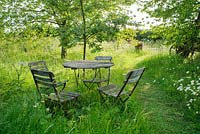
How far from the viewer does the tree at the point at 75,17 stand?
7.80 m

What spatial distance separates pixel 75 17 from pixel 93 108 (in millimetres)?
5558

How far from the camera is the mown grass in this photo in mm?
3650

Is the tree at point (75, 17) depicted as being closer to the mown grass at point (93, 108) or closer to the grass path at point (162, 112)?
the mown grass at point (93, 108)

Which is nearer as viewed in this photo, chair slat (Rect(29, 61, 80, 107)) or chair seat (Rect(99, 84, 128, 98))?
chair slat (Rect(29, 61, 80, 107))

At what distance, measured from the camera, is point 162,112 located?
547 centimetres

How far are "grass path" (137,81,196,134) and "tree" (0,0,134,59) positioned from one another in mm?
2009

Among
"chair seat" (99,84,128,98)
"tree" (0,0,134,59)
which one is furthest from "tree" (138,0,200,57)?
"chair seat" (99,84,128,98)

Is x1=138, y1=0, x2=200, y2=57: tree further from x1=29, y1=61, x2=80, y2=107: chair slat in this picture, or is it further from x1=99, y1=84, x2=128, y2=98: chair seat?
x1=29, y1=61, x2=80, y2=107: chair slat

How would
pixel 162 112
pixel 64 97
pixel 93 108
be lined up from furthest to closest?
1. pixel 162 112
2. pixel 64 97
3. pixel 93 108

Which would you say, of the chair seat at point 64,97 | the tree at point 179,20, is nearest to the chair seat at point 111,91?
the chair seat at point 64,97

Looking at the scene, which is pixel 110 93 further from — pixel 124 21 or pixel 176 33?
pixel 176 33

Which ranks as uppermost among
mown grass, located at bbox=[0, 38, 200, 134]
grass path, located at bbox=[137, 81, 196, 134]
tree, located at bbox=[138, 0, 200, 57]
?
tree, located at bbox=[138, 0, 200, 57]

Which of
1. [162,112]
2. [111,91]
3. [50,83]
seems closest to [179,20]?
[162,112]

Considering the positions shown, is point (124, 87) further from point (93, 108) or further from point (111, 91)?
point (93, 108)
